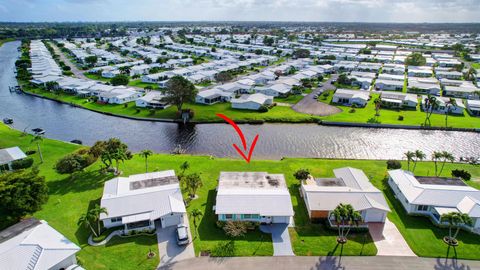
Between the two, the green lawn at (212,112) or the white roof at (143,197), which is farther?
the green lawn at (212,112)

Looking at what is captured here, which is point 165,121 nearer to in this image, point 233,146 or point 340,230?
point 233,146

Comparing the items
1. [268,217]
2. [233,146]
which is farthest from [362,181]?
[233,146]

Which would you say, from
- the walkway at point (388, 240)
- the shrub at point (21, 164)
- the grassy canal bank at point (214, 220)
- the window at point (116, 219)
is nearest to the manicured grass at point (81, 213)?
the grassy canal bank at point (214, 220)

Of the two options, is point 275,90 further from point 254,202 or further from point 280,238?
point 280,238

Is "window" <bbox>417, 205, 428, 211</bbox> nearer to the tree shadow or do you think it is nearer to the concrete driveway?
the concrete driveway

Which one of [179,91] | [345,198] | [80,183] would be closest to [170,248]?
[80,183]

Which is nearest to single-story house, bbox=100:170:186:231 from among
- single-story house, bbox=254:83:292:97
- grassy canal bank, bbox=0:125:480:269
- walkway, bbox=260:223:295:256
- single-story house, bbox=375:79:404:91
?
grassy canal bank, bbox=0:125:480:269

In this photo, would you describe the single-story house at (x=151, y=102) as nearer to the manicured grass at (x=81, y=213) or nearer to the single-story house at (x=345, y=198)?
the manicured grass at (x=81, y=213)

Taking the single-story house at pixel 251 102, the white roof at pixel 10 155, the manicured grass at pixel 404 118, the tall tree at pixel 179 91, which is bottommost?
the white roof at pixel 10 155
